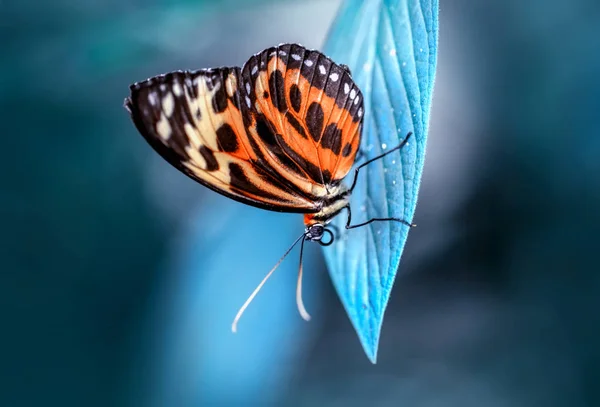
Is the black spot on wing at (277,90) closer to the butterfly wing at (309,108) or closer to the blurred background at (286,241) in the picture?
the butterfly wing at (309,108)

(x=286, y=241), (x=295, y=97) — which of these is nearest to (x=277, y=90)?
(x=295, y=97)

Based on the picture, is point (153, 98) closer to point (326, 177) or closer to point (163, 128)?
point (163, 128)

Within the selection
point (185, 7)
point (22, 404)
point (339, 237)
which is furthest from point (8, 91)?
point (339, 237)

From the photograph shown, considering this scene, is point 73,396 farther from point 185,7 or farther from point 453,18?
point 453,18

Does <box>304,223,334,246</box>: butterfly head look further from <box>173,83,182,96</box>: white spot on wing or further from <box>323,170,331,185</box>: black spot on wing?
<box>173,83,182,96</box>: white spot on wing

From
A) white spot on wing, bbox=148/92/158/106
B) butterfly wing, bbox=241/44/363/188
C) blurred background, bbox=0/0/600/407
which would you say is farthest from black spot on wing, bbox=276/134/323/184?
blurred background, bbox=0/0/600/407
